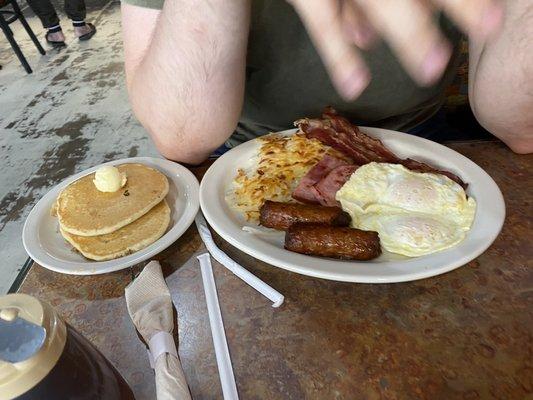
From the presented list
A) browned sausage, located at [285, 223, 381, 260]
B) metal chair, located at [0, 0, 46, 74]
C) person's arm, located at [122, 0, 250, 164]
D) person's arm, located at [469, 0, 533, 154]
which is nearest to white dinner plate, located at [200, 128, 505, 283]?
browned sausage, located at [285, 223, 381, 260]

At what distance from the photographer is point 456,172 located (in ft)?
3.96

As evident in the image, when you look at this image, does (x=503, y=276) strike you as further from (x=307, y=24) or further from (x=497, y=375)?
(x=307, y=24)

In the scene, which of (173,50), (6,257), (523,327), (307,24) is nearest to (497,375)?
(523,327)

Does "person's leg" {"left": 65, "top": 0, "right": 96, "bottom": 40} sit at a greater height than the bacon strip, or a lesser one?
lesser

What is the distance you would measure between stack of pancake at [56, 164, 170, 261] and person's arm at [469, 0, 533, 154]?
1.03m

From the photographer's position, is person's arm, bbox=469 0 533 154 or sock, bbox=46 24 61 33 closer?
person's arm, bbox=469 0 533 154

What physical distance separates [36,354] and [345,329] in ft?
1.89

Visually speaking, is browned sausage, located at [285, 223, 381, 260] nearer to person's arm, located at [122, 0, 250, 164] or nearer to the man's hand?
the man's hand

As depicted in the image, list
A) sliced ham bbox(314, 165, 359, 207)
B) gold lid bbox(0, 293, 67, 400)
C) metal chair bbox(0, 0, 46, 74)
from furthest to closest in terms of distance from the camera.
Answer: metal chair bbox(0, 0, 46, 74) < sliced ham bbox(314, 165, 359, 207) < gold lid bbox(0, 293, 67, 400)

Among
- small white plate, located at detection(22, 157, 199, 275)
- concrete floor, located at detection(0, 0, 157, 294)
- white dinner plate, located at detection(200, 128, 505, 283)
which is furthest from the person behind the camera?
concrete floor, located at detection(0, 0, 157, 294)

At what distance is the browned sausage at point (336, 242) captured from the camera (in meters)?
0.99

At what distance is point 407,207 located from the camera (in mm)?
1079

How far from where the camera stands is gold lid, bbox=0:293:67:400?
49cm

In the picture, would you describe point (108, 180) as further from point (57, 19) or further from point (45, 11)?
point (57, 19)
